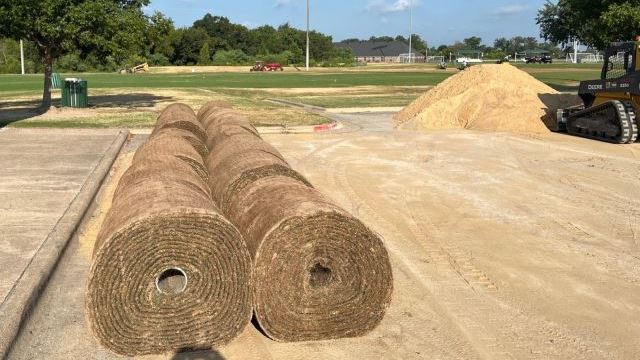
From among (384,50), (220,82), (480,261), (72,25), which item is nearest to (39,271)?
(480,261)

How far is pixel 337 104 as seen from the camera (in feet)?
97.8

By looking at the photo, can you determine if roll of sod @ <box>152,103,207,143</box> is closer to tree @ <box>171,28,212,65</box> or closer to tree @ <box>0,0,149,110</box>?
tree @ <box>0,0,149,110</box>

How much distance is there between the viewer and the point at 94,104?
90.8 feet

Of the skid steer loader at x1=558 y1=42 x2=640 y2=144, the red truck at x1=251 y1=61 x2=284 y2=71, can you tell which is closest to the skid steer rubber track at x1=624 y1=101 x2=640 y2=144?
the skid steer loader at x1=558 y1=42 x2=640 y2=144

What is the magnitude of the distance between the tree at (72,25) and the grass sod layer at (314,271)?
723 inches

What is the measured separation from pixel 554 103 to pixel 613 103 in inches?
187

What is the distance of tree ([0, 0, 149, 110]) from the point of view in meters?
20.8

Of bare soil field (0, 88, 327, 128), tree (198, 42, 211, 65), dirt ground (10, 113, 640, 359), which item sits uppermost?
tree (198, 42, 211, 65)

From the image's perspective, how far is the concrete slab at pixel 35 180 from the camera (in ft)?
26.0

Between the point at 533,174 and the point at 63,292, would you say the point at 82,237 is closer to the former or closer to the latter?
the point at 63,292

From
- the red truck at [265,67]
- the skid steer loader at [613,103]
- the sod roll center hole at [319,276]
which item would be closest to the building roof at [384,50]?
the red truck at [265,67]

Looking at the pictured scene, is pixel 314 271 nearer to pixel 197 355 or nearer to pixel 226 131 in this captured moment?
pixel 197 355

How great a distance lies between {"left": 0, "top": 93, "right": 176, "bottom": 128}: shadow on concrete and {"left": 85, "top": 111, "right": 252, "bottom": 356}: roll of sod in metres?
16.6

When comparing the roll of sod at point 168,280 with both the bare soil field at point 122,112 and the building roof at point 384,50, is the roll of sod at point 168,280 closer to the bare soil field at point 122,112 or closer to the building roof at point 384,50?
the bare soil field at point 122,112
